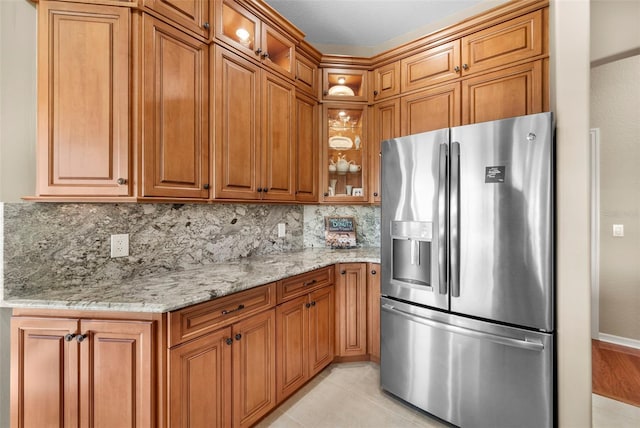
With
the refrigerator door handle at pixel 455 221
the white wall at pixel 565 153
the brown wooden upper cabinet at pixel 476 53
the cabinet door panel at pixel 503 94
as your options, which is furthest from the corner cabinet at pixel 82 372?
the brown wooden upper cabinet at pixel 476 53

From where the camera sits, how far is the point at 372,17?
269 cm

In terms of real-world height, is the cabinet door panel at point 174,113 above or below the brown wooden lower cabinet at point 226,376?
above

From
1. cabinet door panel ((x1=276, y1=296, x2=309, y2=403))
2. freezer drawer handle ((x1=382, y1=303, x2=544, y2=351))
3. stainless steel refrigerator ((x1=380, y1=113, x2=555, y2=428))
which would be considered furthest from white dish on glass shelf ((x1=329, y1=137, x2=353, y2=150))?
freezer drawer handle ((x1=382, y1=303, x2=544, y2=351))

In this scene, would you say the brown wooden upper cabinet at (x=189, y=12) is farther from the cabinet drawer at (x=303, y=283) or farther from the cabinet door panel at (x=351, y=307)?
the cabinet door panel at (x=351, y=307)

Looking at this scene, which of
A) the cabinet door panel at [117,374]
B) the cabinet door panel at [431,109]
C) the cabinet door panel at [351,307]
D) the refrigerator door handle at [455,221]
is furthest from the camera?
the cabinet door panel at [351,307]

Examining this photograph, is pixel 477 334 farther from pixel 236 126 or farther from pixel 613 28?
pixel 236 126

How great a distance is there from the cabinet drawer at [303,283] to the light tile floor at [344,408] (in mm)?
765

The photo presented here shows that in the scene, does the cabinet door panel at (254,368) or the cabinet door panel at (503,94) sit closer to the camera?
the cabinet door panel at (254,368)

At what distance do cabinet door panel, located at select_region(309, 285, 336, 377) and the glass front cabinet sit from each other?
938 millimetres

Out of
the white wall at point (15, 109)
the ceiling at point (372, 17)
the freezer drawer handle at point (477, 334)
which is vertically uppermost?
the ceiling at point (372, 17)

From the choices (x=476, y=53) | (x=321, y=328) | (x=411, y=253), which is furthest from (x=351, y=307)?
(x=476, y=53)

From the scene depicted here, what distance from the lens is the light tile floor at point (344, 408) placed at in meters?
1.90

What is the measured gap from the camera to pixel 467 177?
5.66 ft

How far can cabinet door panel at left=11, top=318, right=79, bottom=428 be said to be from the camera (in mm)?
1289
